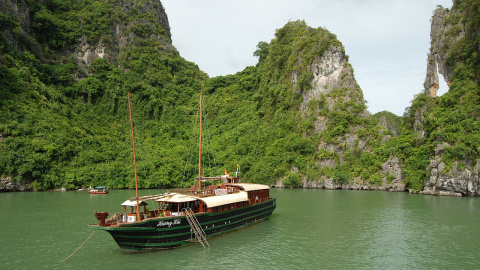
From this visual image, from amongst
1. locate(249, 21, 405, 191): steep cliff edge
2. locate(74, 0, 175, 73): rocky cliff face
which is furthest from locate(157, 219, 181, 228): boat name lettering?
locate(74, 0, 175, 73): rocky cliff face

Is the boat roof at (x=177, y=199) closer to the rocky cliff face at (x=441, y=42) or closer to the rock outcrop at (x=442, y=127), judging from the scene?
the rock outcrop at (x=442, y=127)

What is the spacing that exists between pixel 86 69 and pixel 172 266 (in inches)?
3279

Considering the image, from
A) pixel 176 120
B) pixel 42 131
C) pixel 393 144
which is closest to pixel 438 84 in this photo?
pixel 393 144

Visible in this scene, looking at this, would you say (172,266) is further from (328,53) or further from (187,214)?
(328,53)

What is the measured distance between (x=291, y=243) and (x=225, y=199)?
5.13m

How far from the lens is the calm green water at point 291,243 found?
18141 millimetres

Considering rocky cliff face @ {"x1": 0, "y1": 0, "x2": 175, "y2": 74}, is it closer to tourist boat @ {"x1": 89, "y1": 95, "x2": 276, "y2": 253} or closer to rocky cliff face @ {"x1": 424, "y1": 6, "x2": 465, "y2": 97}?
rocky cliff face @ {"x1": 424, "y1": 6, "x2": 465, "y2": 97}

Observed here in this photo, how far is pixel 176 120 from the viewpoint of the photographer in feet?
277

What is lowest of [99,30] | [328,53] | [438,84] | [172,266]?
[172,266]

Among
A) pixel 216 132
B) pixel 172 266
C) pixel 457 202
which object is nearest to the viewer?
pixel 172 266

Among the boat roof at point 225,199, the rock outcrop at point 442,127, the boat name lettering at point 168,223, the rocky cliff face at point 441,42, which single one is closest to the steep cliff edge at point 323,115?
the rock outcrop at point 442,127

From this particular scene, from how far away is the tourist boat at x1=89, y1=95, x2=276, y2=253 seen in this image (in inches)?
722

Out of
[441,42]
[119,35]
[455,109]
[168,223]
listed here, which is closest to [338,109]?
[441,42]

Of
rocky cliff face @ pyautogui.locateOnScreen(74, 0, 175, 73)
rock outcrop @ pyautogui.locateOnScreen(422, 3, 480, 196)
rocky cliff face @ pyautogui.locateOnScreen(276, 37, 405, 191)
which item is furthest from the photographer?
rocky cliff face @ pyautogui.locateOnScreen(74, 0, 175, 73)
